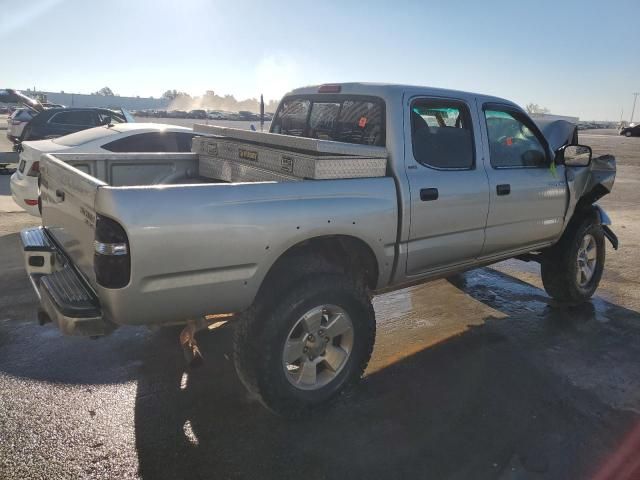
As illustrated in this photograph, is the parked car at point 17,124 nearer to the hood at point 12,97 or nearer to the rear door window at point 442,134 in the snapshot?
the hood at point 12,97

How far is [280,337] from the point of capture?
9.52 feet

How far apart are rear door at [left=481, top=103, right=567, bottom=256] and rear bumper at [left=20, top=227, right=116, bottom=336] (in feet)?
9.87

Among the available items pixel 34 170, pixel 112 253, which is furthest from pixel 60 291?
pixel 34 170

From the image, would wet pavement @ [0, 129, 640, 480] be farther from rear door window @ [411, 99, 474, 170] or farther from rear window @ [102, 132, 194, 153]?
rear window @ [102, 132, 194, 153]

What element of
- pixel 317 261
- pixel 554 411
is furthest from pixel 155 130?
pixel 554 411

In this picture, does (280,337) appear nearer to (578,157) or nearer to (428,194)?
(428,194)

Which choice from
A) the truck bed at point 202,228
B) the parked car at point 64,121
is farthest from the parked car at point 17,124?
the truck bed at point 202,228

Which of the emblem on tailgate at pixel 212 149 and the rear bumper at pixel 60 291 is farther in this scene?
the emblem on tailgate at pixel 212 149

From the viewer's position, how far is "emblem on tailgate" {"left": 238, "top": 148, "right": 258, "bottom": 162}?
3.83 meters

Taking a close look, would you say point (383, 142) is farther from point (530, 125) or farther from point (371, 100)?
point (530, 125)

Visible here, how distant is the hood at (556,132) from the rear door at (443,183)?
144 cm

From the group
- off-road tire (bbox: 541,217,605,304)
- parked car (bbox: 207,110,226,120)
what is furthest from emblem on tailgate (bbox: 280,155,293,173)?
parked car (bbox: 207,110,226,120)

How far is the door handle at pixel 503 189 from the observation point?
13.4ft

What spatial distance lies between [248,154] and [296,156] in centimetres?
75
